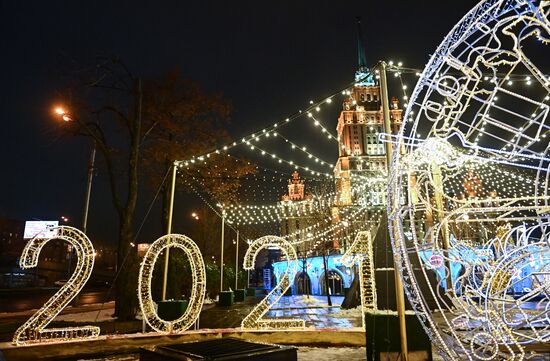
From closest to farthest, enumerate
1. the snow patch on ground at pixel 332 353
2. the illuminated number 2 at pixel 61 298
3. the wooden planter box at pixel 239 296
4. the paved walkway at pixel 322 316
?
the snow patch on ground at pixel 332 353
the illuminated number 2 at pixel 61 298
the paved walkway at pixel 322 316
the wooden planter box at pixel 239 296

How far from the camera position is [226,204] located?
17.3 m

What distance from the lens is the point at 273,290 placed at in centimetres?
843

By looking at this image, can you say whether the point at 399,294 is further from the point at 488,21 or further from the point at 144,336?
the point at 144,336

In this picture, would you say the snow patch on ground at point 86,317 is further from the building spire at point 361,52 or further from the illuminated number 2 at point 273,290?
the building spire at point 361,52

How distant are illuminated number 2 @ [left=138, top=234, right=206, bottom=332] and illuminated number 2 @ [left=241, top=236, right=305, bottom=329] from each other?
3.59 feet

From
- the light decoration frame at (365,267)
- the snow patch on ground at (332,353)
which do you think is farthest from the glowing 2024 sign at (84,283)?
the light decoration frame at (365,267)

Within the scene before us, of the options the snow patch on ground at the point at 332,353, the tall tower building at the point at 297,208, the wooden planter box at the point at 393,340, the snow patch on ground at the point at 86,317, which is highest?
the tall tower building at the point at 297,208

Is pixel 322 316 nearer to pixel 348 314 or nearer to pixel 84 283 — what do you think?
pixel 348 314

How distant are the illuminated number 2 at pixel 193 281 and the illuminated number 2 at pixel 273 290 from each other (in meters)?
1.10

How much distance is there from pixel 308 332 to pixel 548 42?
22.3 feet

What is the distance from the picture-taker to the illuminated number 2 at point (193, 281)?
798cm

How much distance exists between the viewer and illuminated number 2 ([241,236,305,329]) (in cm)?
842

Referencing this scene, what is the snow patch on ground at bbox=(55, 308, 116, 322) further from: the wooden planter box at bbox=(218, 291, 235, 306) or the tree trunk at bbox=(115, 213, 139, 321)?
the wooden planter box at bbox=(218, 291, 235, 306)

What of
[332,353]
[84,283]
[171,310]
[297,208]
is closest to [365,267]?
[332,353]
